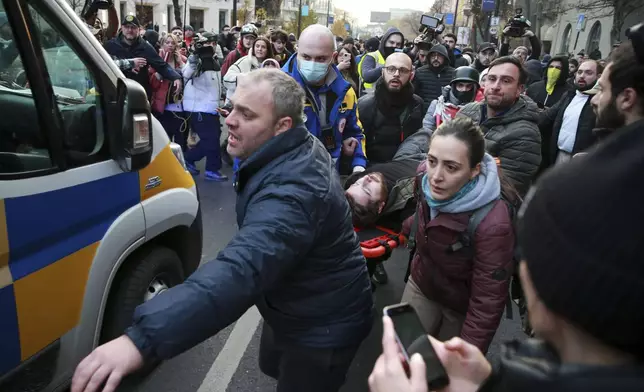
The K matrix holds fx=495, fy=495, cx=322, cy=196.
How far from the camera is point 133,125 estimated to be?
223cm

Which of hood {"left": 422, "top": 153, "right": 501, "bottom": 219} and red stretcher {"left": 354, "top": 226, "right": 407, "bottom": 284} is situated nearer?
hood {"left": 422, "top": 153, "right": 501, "bottom": 219}

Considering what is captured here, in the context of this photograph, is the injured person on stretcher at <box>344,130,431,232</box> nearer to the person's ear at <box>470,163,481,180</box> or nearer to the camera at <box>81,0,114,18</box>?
the person's ear at <box>470,163,481,180</box>

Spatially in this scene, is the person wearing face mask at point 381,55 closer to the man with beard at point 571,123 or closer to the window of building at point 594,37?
the man with beard at point 571,123

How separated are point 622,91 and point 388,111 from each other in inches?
102

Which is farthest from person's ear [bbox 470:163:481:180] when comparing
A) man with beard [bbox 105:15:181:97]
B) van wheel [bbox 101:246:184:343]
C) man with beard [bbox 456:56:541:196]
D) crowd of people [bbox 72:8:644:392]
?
man with beard [bbox 105:15:181:97]

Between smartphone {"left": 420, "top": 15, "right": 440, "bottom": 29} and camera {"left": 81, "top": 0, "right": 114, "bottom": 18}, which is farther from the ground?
smartphone {"left": 420, "top": 15, "right": 440, "bottom": 29}

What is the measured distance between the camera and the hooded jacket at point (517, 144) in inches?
124

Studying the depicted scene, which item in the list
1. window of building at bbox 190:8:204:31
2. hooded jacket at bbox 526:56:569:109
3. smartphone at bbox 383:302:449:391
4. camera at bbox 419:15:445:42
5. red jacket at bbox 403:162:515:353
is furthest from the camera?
window of building at bbox 190:8:204:31

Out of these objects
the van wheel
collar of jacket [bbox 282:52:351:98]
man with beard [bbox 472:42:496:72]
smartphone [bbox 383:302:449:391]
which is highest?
man with beard [bbox 472:42:496:72]

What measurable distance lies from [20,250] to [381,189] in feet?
6.60

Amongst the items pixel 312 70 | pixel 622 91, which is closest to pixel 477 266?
pixel 622 91

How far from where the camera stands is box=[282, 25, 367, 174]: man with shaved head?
3.61 m

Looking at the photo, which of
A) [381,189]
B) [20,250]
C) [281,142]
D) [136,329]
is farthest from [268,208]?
[381,189]

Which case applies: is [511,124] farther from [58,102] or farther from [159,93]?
[159,93]
